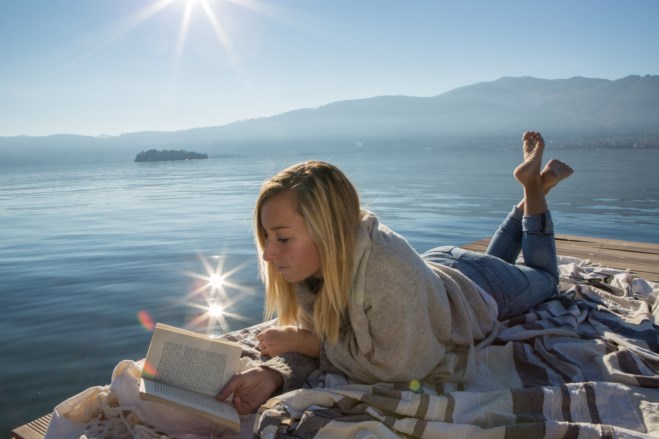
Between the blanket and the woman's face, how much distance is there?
487mm

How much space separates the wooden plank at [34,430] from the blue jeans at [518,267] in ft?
6.89

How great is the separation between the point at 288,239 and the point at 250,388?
646 mm

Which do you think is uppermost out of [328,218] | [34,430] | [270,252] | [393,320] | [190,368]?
[328,218]

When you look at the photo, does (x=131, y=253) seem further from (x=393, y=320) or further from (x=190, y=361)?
(x=393, y=320)

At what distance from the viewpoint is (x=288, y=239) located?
1920mm

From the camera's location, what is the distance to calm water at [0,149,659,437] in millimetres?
3283

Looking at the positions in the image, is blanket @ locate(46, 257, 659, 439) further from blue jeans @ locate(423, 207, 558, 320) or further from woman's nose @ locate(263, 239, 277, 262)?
woman's nose @ locate(263, 239, 277, 262)

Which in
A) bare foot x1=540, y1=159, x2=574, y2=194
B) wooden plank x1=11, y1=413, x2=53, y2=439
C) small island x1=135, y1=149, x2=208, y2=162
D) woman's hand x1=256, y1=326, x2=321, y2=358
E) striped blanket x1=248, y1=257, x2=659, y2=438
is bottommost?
wooden plank x1=11, y1=413, x2=53, y2=439

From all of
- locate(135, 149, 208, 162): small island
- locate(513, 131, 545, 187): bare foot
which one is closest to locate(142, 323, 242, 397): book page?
locate(513, 131, 545, 187): bare foot

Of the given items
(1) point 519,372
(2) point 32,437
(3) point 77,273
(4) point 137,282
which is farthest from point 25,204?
(1) point 519,372

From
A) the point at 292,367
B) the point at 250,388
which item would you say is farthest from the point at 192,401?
the point at 292,367

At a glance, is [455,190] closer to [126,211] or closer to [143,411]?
[126,211]

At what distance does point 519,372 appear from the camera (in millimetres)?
2238

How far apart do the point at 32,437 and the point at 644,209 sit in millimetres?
11134
